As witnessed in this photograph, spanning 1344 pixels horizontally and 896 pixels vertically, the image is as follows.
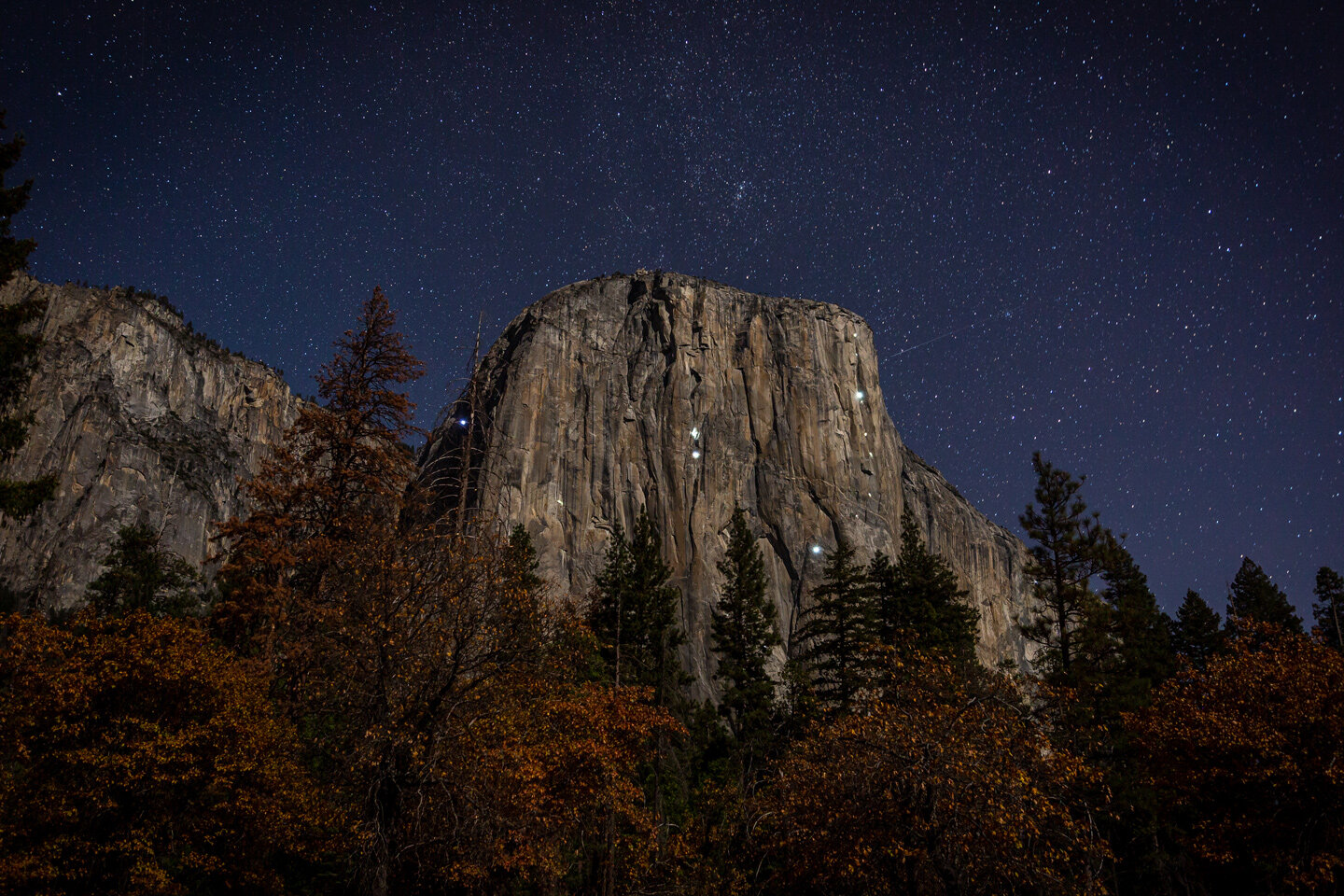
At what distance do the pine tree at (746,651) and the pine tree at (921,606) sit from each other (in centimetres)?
528

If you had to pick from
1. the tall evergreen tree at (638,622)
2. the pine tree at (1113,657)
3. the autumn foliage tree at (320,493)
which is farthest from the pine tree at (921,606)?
the autumn foliage tree at (320,493)

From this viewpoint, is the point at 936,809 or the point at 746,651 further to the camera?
the point at 746,651

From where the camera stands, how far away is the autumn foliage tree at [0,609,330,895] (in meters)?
14.8

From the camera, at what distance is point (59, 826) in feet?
49.3

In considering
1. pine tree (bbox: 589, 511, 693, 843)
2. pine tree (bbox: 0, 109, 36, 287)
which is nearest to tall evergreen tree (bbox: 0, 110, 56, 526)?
pine tree (bbox: 0, 109, 36, 287)

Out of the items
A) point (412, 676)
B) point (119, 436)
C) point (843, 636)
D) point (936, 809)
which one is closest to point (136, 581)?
point (412, 676)

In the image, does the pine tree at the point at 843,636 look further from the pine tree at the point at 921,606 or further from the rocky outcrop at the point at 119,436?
the rocky outcrop at the point at 119,436

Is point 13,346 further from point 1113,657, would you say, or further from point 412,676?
point 1113,657

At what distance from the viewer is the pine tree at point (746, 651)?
2847 centimetres

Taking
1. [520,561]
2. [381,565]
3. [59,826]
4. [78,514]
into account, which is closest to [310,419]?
[520,561]

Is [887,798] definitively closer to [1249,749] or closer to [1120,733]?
[1249,749]

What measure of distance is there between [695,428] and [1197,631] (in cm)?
4560

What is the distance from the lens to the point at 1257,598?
152 feet

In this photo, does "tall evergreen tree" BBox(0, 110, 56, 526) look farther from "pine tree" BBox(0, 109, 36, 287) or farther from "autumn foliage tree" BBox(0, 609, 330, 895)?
"autumn foliage tree" BBox(0, 609, 330, 895)
